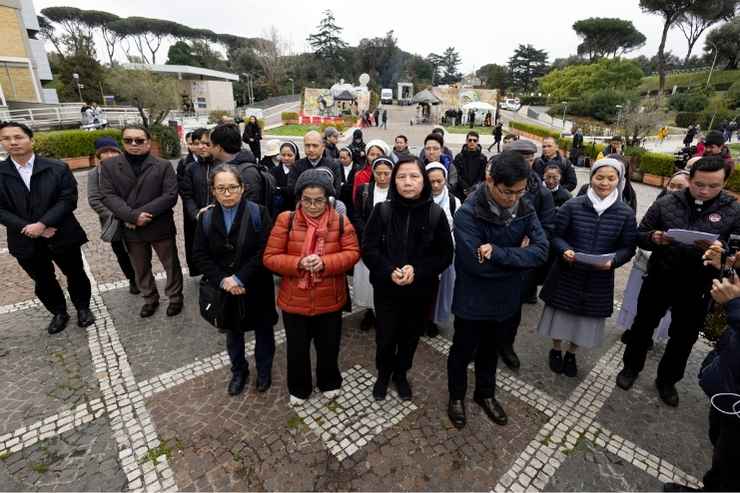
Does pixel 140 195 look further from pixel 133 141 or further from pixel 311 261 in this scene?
pixel 311 261

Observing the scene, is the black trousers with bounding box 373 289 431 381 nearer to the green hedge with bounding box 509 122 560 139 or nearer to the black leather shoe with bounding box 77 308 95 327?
the black leather shoe with bounding box 77 308 95 327

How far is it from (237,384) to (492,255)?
248cm

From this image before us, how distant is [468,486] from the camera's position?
2582 millimetres

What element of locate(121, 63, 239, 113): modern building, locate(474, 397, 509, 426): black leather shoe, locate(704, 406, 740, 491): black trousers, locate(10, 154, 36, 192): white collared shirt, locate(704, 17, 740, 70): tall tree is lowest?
locate(474, 397, 509, 426): black leather shoe

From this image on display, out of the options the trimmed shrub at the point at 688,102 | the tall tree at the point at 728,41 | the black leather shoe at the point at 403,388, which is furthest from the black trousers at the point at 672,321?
the tall tree at the point at 728,41

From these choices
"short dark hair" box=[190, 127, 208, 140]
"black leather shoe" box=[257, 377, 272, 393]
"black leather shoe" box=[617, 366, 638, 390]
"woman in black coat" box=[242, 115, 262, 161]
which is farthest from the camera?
"woman in black coat" box=[242, 115, 262, 161]

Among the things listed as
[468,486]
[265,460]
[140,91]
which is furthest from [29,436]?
[140,91]

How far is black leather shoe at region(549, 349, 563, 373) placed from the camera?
3.76 m

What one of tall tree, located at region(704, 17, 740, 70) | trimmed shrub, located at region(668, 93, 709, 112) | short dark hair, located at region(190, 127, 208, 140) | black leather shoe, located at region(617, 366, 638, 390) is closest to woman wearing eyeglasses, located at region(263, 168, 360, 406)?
short dark hair, located at region(190, 127, 208, 140)

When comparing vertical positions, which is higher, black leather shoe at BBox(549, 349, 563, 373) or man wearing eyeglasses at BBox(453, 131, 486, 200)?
man wearing eyeglasses at BBox(453, 131, 486, 200)

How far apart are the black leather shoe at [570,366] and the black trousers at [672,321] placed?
1.48 ft

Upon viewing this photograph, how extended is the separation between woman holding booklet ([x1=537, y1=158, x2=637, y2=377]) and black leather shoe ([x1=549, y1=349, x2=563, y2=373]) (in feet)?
0.87

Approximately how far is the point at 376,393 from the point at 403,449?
568mm

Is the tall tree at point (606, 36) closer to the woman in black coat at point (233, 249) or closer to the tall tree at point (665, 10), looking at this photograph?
the tall tree at point (665, 10)
